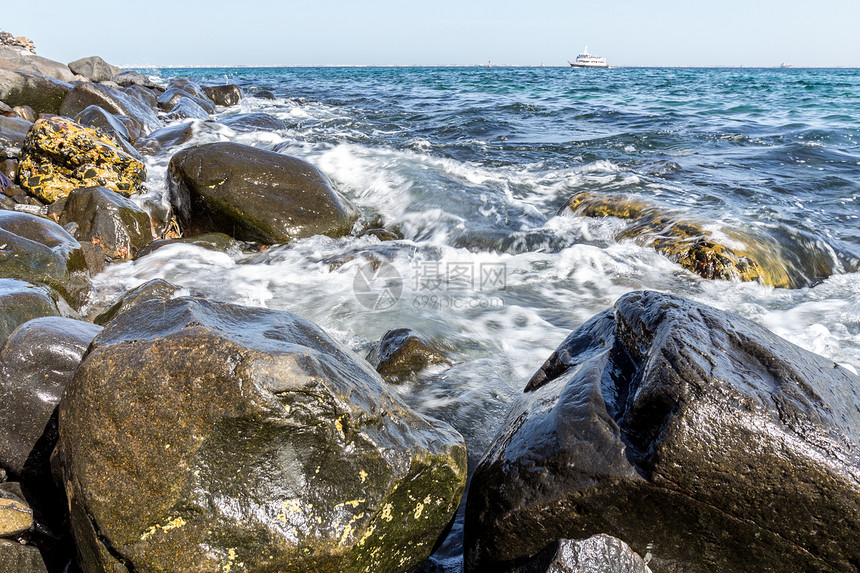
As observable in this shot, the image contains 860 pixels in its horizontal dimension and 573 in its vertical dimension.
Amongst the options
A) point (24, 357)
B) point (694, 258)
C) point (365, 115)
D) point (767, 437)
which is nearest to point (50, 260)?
point (24, 357)

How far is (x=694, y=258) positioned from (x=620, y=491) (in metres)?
4.55

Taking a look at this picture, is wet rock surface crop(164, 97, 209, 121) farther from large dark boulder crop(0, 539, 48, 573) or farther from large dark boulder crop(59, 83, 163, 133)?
large dark boulder crop(0, 539, 48, 573)

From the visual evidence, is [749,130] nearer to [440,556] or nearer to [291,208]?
[291,208]

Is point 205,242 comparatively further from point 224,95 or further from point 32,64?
point 224,95

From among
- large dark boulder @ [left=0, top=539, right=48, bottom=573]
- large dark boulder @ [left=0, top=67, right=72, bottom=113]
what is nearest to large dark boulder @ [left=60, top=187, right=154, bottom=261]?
large dark boulder @ [left=0, top=539, right=48, bottom=573]

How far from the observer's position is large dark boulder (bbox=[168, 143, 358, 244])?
608 centimetres

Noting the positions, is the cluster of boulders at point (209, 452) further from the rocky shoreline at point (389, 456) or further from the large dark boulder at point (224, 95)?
the large dark boulder at point (224, 95)

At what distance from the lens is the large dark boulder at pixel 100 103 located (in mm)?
10852

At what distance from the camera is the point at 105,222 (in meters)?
5.66

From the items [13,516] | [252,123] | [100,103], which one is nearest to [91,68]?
[252,123]

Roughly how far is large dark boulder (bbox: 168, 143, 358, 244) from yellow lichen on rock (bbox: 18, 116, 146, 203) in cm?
123

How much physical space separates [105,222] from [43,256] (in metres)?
1.63

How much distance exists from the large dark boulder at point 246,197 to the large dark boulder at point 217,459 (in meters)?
4.48

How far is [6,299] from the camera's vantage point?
9.62ft
